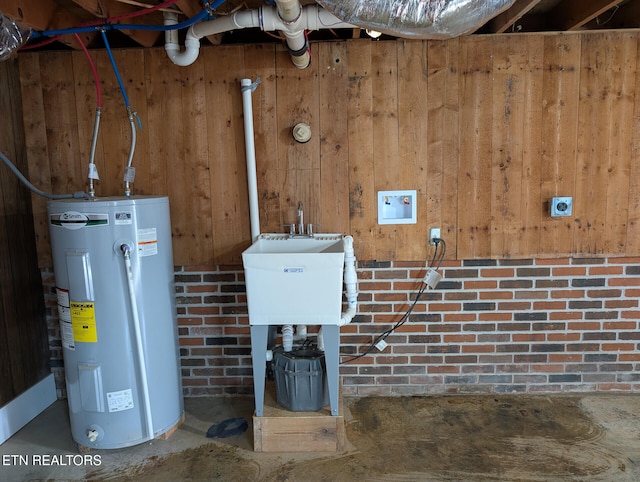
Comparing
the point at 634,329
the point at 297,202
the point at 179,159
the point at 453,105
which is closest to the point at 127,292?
the point at 179,159

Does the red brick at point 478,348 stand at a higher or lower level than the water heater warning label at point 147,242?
lower

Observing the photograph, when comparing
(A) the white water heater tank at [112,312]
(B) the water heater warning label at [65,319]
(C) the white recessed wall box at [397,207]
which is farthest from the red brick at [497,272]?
(B) the water heater warning label at [65,319]

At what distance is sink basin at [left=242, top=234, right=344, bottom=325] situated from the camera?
1980 millimetres

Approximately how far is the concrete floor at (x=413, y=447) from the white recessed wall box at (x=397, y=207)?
1.11 m

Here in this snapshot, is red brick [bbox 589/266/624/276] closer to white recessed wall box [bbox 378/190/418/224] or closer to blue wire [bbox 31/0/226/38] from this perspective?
white recessed wall box [bbox 378/190/418/224]

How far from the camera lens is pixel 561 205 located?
95.2 inches

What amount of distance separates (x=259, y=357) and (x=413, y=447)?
919mm

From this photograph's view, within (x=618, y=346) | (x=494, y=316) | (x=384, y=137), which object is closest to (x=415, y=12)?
(x=384, y=137)

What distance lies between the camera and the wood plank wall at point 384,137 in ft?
7.83

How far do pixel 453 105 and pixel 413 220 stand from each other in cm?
70

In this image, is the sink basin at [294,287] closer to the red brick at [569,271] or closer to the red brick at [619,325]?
the red brick at [569,271]

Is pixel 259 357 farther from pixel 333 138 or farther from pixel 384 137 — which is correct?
pixel 384 137

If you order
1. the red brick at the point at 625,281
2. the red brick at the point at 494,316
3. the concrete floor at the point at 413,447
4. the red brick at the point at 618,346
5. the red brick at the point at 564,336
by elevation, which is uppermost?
the red brick at the point at 625,281

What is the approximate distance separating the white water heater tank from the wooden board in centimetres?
55
